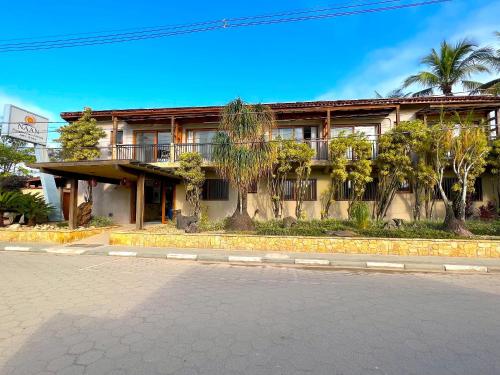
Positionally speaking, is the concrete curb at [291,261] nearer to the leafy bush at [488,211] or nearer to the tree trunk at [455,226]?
the tree trunk at [455,226]

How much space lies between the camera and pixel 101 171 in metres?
13.1

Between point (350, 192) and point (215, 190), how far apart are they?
23.2 feet

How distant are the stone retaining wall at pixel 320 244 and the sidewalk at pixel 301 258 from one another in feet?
1.19

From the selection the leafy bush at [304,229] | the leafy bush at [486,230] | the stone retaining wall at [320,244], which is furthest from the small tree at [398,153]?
the stone retaining wall at [320,244]

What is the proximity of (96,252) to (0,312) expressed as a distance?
5.97m

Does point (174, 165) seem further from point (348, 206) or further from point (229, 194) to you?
point (348, 206)

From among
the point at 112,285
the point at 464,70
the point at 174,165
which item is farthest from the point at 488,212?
the point at 112,285

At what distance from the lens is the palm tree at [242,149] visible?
12250 mm

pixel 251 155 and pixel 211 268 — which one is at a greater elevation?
pixel 251 155

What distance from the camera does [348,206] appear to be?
1565 centimetres

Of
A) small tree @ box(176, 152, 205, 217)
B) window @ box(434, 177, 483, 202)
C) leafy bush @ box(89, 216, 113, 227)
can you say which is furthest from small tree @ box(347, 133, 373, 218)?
leafy bush @ box(89, 216, 113, 227)

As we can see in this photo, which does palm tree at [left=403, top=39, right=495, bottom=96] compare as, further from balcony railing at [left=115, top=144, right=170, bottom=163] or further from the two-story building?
balcony railing at [left=115, top=144, right=170, bottom=163]

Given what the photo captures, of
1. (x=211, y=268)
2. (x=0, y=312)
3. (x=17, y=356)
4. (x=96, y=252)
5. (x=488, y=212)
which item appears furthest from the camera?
(x=488, y=212)

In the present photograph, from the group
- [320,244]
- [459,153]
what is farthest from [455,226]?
[320,244]
